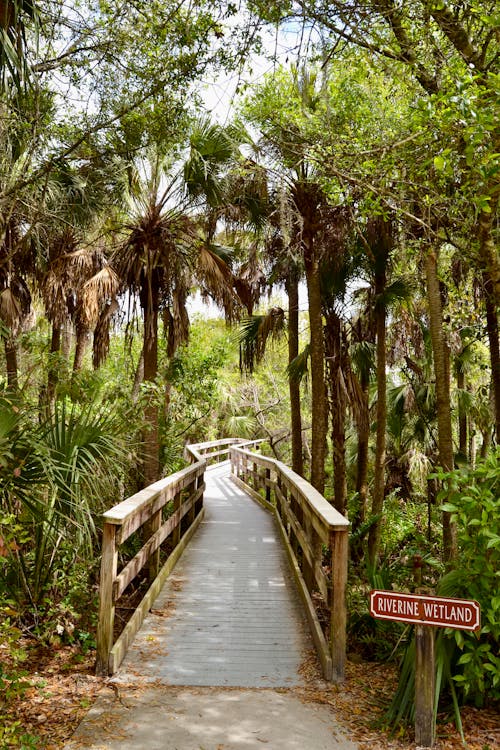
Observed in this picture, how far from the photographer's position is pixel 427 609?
3330 millimetres

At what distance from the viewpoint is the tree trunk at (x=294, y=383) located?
41.3ft

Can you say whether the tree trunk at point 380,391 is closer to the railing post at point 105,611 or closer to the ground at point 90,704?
the ground at point 90,704

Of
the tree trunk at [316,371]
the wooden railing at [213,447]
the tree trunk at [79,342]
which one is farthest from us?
the wooden railing at [213,447]

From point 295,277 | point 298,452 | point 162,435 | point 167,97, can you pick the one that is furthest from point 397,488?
point 167,97

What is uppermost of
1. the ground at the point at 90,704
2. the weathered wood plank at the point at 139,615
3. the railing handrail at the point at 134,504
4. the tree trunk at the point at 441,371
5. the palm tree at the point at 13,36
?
the palm tree at the point at 13,36

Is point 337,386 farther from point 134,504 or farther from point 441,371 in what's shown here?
point 134,504

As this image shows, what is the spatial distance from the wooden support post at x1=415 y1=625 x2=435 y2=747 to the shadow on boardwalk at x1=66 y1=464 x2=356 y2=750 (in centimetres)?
41

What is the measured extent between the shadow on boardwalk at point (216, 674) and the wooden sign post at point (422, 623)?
0.44m

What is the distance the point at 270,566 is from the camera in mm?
7527

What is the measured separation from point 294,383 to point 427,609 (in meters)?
9.52

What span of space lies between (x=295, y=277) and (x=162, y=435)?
4.71 meters

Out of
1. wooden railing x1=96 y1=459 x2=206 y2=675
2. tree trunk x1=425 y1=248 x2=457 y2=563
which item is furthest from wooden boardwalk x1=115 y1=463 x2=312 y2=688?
tree trunk x1=425 y1=248 x2=457 y2=563

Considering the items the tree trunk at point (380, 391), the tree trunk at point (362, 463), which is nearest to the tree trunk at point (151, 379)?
the tree trunk at point (380, 391)

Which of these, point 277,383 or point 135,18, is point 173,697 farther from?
point 277,383
